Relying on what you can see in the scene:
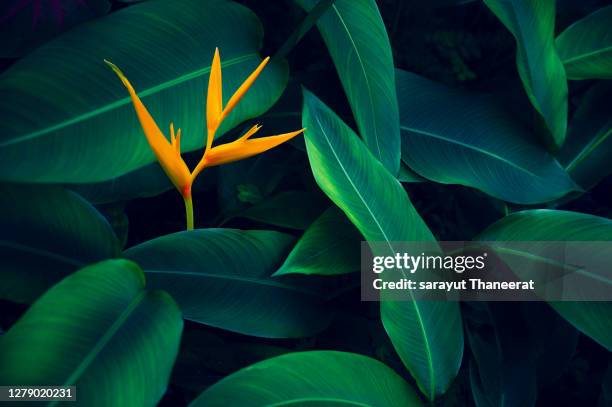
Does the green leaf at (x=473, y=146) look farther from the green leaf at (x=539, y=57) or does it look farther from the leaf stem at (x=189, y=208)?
the leaf stem at (x=189, y=208)

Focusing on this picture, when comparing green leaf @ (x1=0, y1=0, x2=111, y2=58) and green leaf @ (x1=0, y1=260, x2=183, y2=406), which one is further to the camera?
green leaf @ (x1=0, y1=0, x2=111, y2=58)

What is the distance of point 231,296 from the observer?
2.32 feet

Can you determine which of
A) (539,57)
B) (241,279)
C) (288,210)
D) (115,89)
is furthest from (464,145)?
(115,89)

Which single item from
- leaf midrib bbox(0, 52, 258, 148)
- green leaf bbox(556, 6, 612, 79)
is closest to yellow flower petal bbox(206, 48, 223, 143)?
leaf midrib bbox(0, 52, 258, 148)

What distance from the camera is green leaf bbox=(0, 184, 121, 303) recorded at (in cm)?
62

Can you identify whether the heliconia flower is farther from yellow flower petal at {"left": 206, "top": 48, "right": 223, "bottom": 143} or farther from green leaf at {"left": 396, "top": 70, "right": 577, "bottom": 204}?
green leaf at {"left": 396, "top": 70, "right": 577, "bottom": 204}

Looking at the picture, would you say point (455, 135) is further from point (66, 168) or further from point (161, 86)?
point (66, 168)

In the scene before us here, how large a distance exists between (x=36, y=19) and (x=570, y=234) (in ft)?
2.13

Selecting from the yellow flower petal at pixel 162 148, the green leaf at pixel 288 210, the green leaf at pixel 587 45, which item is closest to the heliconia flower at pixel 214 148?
the yellow flower petal at pixel 162 148

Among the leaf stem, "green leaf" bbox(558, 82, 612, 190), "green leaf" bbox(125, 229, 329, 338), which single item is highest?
"green leaf" bbox(558, 82, 612, 190)

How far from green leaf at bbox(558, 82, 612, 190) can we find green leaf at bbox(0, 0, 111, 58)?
2.18 feet

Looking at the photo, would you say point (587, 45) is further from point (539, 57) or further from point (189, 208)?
point (189, 208)

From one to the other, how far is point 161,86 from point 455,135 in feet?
1.30

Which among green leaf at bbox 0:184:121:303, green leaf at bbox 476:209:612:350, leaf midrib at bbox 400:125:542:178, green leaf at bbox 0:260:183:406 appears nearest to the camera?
green leaf at bbox 0:260:183:406
